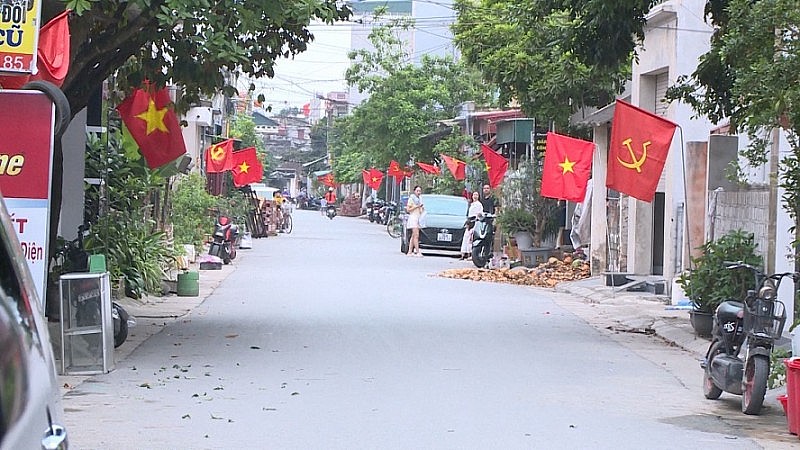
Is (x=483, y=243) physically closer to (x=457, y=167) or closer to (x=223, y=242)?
(x=223, y=242)

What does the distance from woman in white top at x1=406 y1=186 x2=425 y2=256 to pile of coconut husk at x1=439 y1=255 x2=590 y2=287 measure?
22.2 feet

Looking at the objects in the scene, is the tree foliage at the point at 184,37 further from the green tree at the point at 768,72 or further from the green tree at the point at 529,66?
the green tree at the point at 529,66

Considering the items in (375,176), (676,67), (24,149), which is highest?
(375,176)

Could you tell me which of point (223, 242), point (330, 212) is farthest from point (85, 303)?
point (330, 212)

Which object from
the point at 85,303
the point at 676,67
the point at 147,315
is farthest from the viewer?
the point at 676,67

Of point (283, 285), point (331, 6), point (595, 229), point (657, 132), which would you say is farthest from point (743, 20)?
point (595, 229)

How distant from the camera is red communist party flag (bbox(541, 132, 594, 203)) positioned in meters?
23.4

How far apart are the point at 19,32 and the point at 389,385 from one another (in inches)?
171

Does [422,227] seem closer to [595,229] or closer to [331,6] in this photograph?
[595,229]

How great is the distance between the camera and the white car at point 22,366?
96.7 inches

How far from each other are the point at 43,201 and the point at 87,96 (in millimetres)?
6077

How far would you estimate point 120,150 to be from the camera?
18906mm

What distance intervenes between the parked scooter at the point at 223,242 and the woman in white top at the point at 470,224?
6.32 m

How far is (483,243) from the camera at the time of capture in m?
29.0
